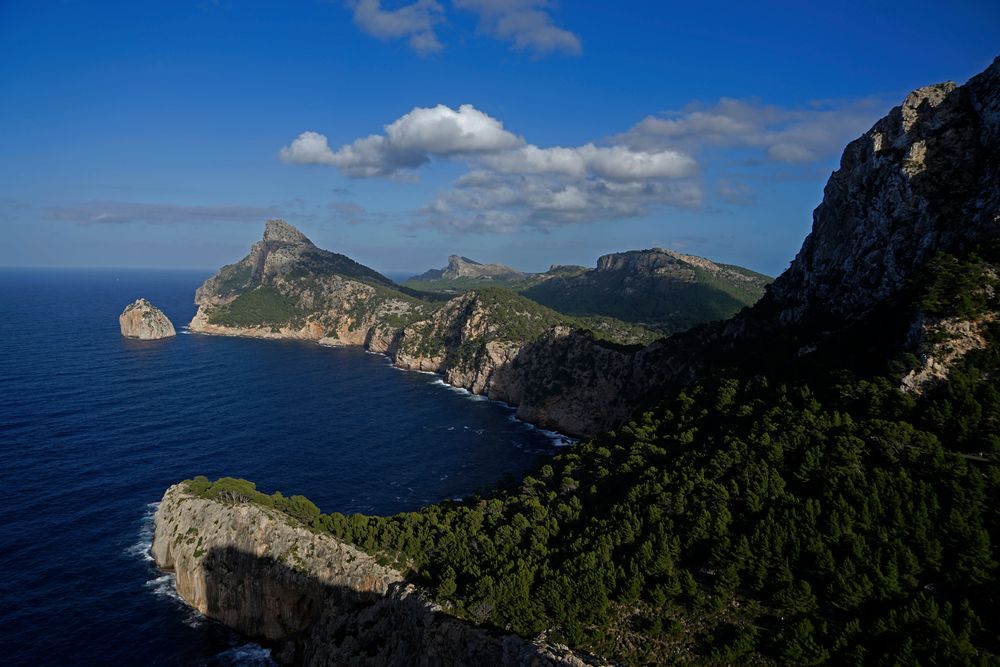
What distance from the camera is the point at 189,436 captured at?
11062cm

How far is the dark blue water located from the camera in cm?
6069

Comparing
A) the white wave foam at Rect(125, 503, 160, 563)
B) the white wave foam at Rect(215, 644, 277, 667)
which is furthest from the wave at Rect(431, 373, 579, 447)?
the white wave foam at Rect(125, 503, 160, 563)

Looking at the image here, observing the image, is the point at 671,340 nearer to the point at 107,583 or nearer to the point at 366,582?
the point at 366,582

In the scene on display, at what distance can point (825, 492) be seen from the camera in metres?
49.2

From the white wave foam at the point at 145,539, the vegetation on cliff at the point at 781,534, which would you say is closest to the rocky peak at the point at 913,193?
the vegetation on cliff at the point at 781,534

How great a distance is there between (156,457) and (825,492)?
105 metres

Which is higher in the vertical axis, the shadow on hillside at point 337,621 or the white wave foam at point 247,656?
the shadow on hillside at point 337,621

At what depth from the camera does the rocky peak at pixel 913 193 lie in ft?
213

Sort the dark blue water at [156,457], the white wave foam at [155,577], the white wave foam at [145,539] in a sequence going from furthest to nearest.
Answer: the white wave foam at [145,539] → the white wave foam at [155,577] → the dark blue water at [156,457]

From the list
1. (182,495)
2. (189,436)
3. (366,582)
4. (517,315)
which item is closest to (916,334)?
(366,582)

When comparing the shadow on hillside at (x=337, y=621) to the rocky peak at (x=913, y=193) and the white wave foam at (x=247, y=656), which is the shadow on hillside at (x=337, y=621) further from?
the rocky peak at (x=913, y=193)

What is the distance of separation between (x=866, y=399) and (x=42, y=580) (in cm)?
9517

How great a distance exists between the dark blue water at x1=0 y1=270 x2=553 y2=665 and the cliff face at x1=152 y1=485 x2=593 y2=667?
10.8ft

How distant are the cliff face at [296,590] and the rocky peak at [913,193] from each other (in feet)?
218
